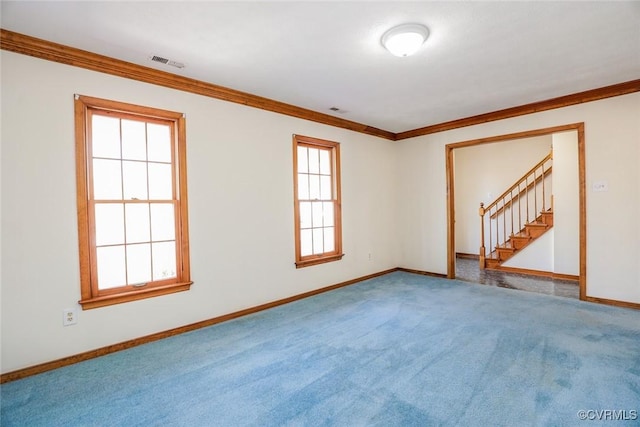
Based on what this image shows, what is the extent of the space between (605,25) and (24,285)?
4861 millimetres

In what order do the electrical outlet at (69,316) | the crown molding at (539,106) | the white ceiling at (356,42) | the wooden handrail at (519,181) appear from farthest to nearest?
the wooden handrail at (519,181)
the crown molding at (539,106)
the electrical outlet at (69,316)
the white ceiling at (356,42)

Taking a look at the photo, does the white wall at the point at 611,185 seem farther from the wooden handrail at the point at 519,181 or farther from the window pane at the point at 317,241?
the window pane at the point at 317,241

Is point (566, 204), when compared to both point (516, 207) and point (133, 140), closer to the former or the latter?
point (516, 207)

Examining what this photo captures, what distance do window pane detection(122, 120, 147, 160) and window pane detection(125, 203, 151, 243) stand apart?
1.55 ft

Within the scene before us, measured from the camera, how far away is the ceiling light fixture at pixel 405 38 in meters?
2.32

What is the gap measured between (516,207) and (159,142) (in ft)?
22.1

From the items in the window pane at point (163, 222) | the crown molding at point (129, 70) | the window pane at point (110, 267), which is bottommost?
the window pane at point (110, 267)

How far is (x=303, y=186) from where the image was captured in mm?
4461

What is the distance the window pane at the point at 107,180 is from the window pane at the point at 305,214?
2.22 m

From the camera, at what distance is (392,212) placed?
19.2 ft

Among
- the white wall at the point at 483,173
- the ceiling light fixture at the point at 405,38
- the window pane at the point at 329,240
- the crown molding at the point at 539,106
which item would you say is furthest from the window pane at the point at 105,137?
the white wall at the point at 483,173

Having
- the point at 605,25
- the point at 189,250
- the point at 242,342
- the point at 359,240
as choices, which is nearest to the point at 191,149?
the point at 189,250

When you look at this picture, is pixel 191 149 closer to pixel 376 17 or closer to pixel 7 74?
pixel 7 74

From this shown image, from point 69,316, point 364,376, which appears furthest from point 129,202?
point 364,376
